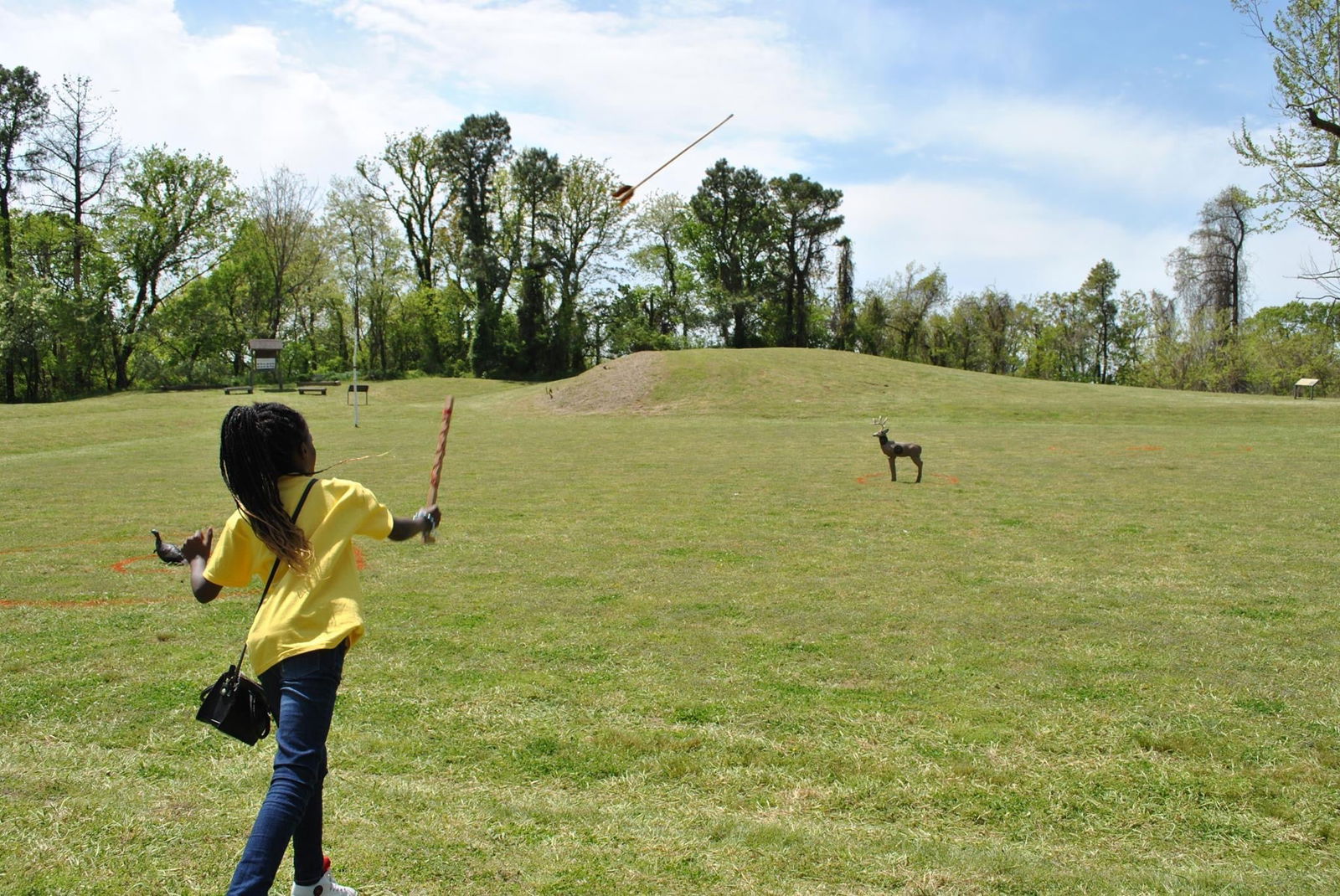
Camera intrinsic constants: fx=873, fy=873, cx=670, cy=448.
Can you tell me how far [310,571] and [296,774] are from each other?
76cm

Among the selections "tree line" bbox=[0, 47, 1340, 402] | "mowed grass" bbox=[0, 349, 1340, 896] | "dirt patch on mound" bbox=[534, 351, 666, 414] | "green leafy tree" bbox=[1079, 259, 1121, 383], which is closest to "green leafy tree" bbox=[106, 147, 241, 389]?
"tree line" bbox=[0, 47, 1340, 402]

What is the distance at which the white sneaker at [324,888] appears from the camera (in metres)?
3.49

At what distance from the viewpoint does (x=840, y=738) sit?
5324 mm

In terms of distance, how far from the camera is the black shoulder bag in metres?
3.45

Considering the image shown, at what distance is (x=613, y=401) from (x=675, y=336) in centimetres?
3307

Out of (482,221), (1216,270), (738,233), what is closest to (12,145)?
(482,221)

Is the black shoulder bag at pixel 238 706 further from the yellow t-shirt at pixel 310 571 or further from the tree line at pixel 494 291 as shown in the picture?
the tree line at pixel 494 291

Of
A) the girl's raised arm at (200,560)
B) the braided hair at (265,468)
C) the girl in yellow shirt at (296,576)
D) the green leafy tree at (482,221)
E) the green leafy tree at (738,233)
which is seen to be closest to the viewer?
the girl in yellow shirt at (296,576)

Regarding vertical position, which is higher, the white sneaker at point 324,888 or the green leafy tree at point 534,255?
the green leafy tree at point 534,255

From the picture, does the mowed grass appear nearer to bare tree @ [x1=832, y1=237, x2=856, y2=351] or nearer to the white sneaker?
the white sneaker

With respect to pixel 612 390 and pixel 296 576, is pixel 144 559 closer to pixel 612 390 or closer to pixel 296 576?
pixel 296 576

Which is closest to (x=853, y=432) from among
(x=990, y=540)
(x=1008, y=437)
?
(x=1008, y=437)

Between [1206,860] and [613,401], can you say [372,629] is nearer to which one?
[1206,860]

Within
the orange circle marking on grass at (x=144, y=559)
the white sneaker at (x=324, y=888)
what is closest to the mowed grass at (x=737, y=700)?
the orange circle marking on grass at (x=144, y=559)
